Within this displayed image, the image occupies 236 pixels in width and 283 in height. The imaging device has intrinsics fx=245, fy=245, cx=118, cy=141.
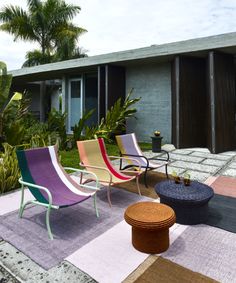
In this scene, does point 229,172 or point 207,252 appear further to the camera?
point 229,172

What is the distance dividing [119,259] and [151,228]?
0.47 meters

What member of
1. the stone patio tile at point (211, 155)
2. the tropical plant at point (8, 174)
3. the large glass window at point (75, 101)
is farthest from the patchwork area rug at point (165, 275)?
the large glass window at point (75, 101)

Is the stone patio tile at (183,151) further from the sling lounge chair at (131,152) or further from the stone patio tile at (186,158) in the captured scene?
the sling lounge chair at (131,152)

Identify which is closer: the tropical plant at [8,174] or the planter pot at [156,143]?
the tropical plant at [8,174]

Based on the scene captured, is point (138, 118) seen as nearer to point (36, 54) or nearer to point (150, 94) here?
point (150, 94)

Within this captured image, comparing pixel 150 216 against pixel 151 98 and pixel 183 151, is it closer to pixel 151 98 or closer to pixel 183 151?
pixel 183 151

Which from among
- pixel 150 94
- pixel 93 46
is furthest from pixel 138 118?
pixel 93 46

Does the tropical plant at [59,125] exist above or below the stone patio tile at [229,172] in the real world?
above

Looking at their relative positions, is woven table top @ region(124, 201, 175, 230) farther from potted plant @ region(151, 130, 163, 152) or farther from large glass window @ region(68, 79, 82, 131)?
large glass window @ region(68, 79, 82, 131)

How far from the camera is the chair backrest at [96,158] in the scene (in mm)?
4393

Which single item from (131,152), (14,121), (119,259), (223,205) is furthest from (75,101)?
(119,259)

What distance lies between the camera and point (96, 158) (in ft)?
15.5

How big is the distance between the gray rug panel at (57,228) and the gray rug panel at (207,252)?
3.09 ft

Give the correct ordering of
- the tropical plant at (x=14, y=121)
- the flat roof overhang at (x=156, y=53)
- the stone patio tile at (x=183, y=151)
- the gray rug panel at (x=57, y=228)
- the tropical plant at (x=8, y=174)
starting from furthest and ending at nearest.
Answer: the stone patio tile at (x=183, y=151)
the flat roof overhang at (x=156, y=53)
the tropical plant at (x=14, y=121)
the tropical plant at (x=8, y=174)
the gray rug panel at (x=57, y=228)
